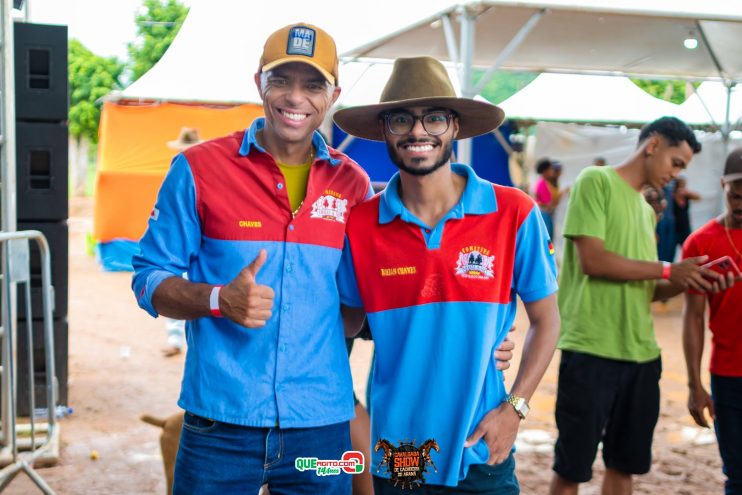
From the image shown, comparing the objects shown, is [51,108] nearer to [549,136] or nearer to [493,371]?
[493,371]

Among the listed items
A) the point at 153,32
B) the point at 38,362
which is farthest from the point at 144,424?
the point at 153,32

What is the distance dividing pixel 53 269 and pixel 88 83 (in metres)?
33.8

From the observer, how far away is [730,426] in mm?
3709

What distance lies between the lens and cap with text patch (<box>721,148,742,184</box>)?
374 cm

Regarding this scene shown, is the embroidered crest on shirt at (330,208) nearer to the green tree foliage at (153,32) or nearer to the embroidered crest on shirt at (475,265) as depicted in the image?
the embroidered crest on shirt at (475,265)

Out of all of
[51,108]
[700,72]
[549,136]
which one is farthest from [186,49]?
[51,108]

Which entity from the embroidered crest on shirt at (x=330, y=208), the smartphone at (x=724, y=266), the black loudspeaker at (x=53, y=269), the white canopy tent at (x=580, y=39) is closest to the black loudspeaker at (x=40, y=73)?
the black loudspeaker at (x=53, y=269)

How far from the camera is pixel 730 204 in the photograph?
3.84 metres

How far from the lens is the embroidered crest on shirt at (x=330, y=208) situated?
2.45 metres

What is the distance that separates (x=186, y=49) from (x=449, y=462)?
15.7m

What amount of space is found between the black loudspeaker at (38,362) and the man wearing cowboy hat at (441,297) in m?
4.77

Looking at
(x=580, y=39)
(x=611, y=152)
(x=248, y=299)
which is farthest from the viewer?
(x=611, y=152)

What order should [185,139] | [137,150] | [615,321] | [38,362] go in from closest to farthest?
[615,321]
[38,362]
[185,139]
[137,150]

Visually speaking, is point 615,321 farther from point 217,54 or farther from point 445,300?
point 217,54
